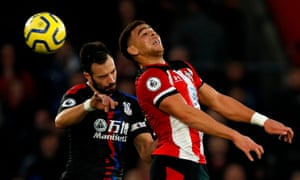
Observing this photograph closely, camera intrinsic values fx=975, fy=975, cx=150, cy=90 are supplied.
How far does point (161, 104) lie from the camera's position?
7.74 m

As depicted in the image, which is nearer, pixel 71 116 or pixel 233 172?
pixel 71 116

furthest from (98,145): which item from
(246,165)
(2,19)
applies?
(2,19)

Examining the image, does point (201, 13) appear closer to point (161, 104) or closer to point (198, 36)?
point (198, 36)

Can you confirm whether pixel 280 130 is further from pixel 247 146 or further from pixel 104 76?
pixel 104 76

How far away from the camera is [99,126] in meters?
8.45

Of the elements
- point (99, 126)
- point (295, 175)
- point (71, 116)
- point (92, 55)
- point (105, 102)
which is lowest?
point (295, 175)

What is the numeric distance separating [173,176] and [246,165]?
13.3 ft

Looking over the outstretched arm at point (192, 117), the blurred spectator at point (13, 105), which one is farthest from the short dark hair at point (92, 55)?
the blurred spectator at point (13, 105)

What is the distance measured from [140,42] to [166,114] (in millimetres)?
730

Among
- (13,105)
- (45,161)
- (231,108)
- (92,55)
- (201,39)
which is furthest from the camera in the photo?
(201,39)

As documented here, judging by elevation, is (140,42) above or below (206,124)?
above

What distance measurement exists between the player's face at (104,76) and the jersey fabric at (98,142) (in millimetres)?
122

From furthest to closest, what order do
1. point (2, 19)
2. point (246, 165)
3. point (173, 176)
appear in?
point (2, 19) → point (246, 165) → point (173, 176)

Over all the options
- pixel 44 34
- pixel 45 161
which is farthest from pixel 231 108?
pixel 45 161
